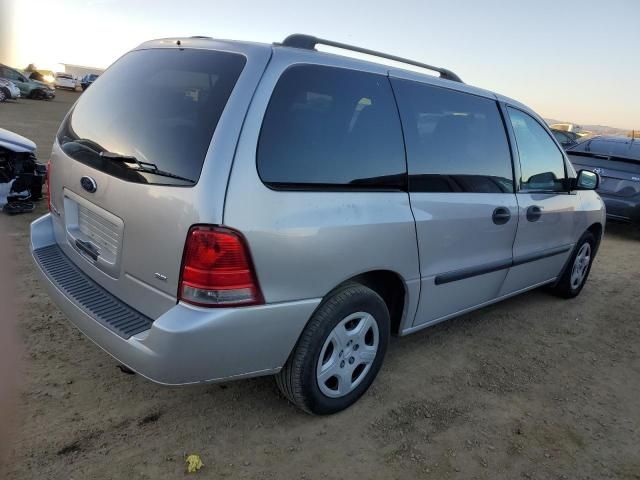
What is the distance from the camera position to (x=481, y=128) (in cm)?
332

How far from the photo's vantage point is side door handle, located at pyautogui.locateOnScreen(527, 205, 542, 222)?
3614mm

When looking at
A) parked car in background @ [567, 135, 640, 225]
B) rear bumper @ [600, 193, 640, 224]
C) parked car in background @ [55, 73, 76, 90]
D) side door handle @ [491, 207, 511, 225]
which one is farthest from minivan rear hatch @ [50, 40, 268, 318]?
parked car in background @ [55, 73, 76, 90]

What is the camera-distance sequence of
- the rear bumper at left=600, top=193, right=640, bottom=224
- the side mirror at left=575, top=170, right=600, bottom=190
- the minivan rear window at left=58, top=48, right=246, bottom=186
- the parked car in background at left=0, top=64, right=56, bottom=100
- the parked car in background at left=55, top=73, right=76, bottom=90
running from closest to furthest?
the minivan rear window at left=58, top=48, right=246, bottom=186, the side mirror at left=575, top=170, right=600, bottom=190, the rear bumper at left=600, top=193, right=640, bottom=224, the parked car in background at left=0, top=64, right=56, bottom=100, the parked car in background at left=55, top=73, right=76, bottom=90

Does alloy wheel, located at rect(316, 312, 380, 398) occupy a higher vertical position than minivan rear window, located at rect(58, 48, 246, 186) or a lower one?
lower

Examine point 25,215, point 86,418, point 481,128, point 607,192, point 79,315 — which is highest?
point 481,128

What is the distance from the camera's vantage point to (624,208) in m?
7.50

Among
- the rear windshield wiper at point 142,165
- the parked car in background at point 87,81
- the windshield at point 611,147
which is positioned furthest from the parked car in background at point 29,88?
the rear windshield wiper at point 142,165

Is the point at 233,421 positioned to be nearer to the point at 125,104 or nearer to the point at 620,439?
the point at 125,104

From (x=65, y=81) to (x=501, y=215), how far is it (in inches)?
1949

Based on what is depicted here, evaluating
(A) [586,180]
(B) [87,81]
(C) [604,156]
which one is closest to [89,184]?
(A) [586,180]

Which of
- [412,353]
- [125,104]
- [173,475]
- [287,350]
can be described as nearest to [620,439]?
[412,353]

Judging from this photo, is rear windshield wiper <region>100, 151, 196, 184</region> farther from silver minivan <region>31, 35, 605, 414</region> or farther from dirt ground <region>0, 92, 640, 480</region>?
dirt ground <region>0, 92, 640, 480</region>

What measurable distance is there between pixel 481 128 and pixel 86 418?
2.86 meters

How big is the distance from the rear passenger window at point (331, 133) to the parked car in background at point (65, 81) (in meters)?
49.0
